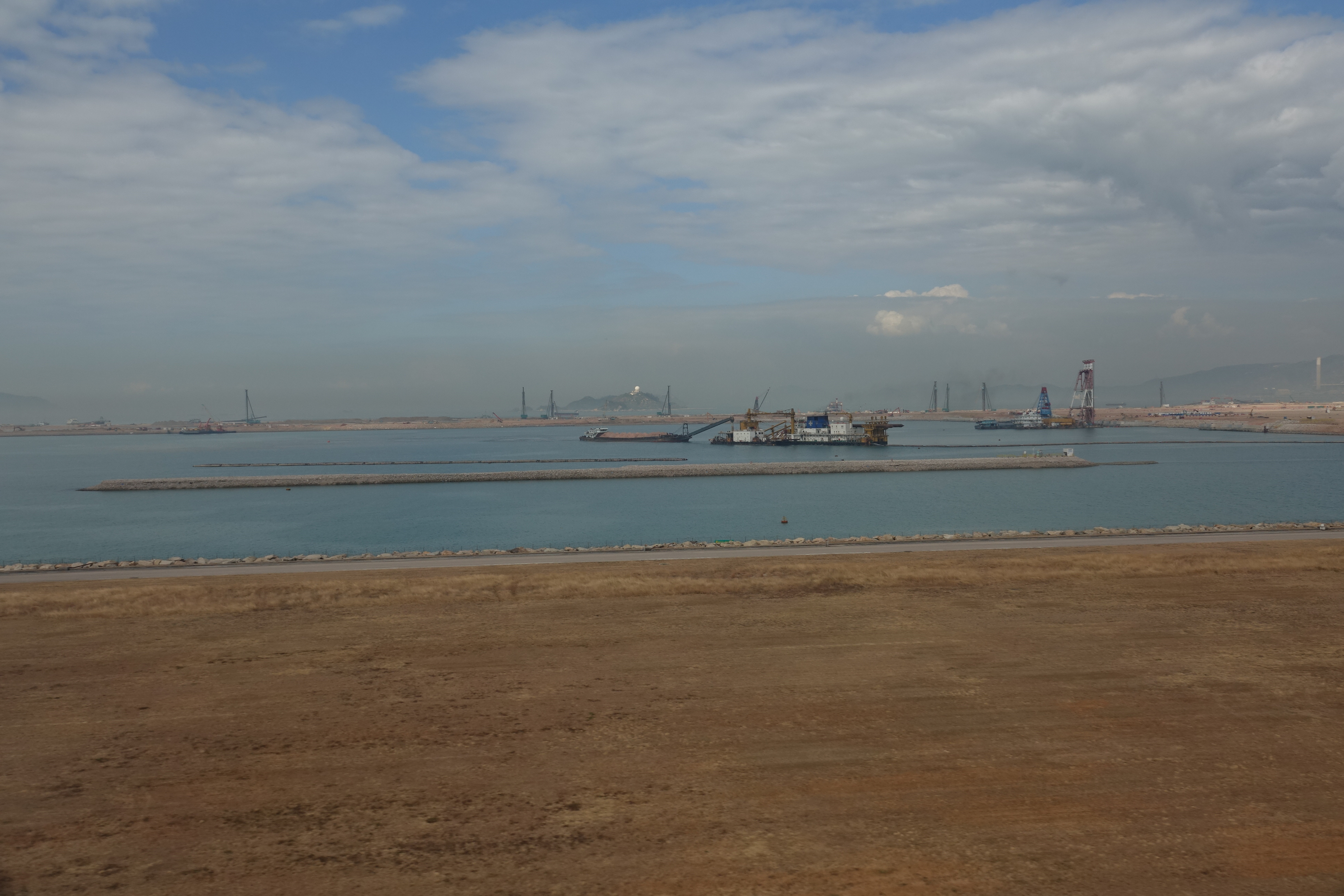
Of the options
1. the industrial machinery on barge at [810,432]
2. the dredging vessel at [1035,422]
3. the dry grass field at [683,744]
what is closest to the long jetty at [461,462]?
the industrial machinery on barge at [810,432]

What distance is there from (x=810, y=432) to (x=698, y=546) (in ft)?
281

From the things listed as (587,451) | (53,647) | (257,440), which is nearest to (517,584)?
(53,647)

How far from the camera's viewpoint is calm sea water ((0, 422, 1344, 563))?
3581 cm

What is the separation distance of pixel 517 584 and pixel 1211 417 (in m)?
207

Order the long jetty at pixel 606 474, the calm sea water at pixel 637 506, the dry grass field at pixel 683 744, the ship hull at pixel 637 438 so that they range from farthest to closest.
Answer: the ship hull at pixel 637 438
the long jetty at pixel 606 474
the calm sea water at pixel 637 506
the dry grass field at pixel 683 744

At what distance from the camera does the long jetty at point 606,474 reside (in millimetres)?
66438

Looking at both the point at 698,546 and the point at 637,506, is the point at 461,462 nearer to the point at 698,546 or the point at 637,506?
the point at 637,506

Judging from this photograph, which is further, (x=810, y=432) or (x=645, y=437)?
(x=645, y=437)

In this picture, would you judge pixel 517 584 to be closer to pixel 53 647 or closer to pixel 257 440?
pixel 53 647

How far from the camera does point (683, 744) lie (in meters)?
10.4

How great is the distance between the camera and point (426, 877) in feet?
24.3

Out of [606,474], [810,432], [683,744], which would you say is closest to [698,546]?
[683,744]

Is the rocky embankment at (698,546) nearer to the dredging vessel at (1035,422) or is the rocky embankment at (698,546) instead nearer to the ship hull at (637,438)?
the ship hull at (637,438)

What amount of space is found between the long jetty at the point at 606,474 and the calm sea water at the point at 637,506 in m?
2.13
